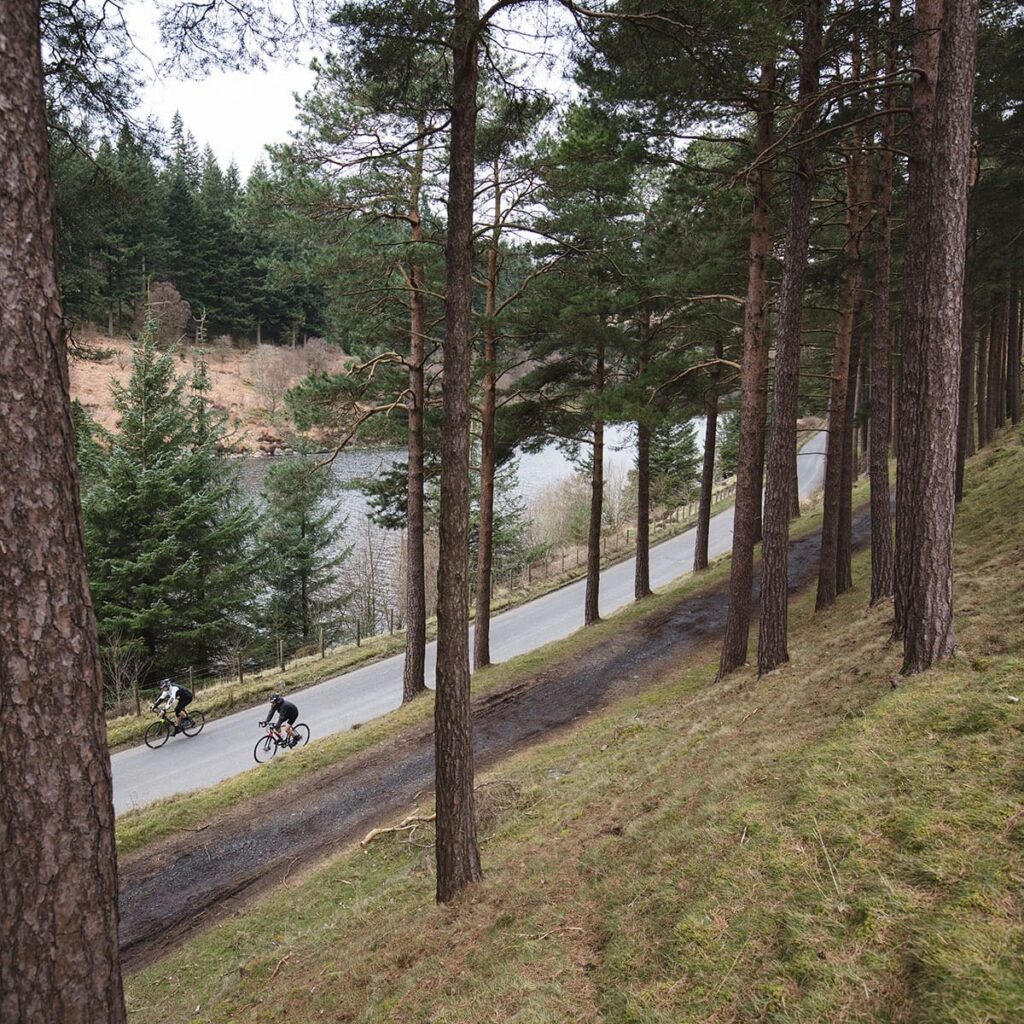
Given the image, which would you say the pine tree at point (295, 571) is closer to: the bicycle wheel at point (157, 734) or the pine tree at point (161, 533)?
the pine tree at point (161, 533)

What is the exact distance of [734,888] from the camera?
137 inches

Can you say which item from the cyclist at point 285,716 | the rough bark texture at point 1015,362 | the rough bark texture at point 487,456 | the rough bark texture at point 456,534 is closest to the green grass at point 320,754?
the cyclist at point 285,716

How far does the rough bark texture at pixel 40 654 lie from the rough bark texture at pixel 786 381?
7148 millimetres

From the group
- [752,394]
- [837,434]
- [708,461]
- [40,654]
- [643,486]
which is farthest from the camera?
[708,461]

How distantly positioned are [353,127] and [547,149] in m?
4.00

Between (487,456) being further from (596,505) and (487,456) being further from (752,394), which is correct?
(752,394)

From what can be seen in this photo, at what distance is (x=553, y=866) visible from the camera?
5.22 metres

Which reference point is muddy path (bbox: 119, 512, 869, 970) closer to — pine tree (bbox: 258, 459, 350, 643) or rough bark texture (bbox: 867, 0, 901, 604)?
rough bark texture (bbox: 867, 0, 901, 604)

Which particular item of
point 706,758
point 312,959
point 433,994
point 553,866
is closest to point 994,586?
point 706,758

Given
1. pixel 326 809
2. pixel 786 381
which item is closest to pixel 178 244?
pixel 326 809

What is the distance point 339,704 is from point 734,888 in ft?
45.6

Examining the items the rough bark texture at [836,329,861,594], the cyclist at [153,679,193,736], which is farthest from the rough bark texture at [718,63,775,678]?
the cyclist at [153,679,193,736]

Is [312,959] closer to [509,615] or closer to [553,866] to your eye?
[553,866]

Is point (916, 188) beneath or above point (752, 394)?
above
